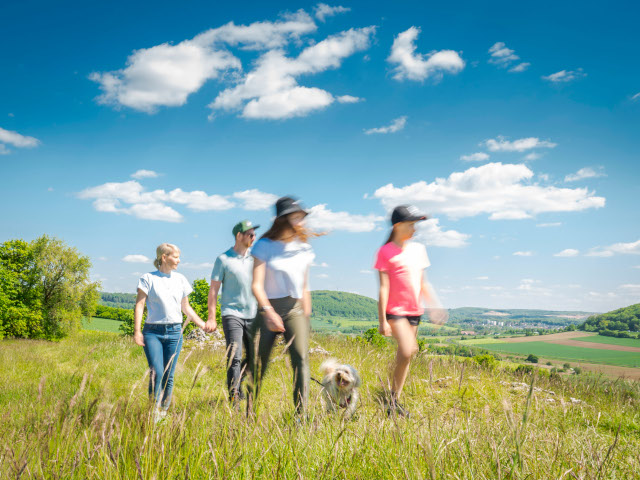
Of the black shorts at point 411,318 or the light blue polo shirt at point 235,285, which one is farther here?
the light blue polo shirt at point 235,285

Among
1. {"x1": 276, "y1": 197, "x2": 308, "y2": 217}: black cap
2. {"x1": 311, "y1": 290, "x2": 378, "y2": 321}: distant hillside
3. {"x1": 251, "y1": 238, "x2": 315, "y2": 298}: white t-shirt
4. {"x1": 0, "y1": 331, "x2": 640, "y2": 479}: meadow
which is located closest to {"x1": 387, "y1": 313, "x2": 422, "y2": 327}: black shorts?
{"x1": 251, "y1": 238, "x2": 315, "y2": 298}: white t-shirt

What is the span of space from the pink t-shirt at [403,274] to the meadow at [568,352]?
46672 mm

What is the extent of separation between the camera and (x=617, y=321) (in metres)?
76.3

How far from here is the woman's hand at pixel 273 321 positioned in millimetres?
3715

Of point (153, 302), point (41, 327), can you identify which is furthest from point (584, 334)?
point (153, 302)

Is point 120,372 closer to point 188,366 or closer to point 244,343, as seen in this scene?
point 188,366

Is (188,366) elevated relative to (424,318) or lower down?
lower down

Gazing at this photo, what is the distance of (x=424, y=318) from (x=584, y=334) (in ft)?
263

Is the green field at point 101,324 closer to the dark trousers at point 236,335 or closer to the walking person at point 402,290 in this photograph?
the dark trousers at point 236,335

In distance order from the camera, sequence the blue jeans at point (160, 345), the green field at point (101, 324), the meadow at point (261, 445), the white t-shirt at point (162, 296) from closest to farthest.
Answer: the meadow at point (261, 445) < the blue jeans at point (160, 345) < the white t-shirt at point (162, 296) < the green field at point (101, 324)

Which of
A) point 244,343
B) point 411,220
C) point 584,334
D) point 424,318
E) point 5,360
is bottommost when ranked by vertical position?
point 584,334

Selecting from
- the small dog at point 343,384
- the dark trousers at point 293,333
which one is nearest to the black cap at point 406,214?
the dark trousers at point 293,333

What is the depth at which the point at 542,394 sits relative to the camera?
6430 mm

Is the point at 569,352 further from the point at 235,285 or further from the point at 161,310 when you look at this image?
the point at 161,310
